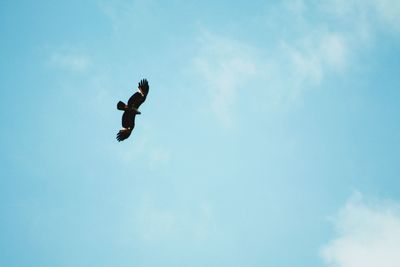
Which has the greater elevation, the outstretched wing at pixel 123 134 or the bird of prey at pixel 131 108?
the bird of prey at pixel 131 108

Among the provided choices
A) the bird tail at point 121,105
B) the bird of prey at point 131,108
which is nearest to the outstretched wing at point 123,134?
the bird of prey at point 131,108

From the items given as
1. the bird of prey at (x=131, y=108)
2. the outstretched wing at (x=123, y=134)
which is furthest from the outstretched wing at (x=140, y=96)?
the outstretched wing at (x=123, y=134)

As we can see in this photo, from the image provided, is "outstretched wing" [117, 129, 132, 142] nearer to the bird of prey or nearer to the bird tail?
the bird of prey

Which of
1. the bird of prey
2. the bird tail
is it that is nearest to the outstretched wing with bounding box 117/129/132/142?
the bird of prey

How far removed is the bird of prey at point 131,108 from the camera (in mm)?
18359

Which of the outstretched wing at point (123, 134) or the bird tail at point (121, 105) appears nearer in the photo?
the bird tail at point (121, 105)

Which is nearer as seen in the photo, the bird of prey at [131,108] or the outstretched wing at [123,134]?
the bird of prey at [131,108]

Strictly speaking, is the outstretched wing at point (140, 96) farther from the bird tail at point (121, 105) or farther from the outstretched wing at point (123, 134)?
the outstretched wing at point (123, 134)

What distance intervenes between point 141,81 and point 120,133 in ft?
9.46

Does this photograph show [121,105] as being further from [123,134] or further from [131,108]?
[123,134]

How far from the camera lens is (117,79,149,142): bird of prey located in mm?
18359

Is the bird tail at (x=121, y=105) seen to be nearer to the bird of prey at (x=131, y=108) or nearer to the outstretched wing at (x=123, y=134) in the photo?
the bird of prey at (x=131, y=108)

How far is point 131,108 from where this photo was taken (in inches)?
733

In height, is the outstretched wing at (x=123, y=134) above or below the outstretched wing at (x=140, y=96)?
below
